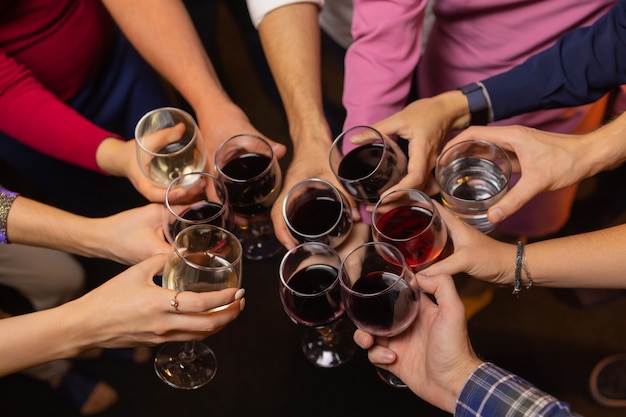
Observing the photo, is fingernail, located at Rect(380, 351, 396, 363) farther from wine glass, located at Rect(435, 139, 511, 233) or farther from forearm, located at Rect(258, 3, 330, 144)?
forearm, located at Rect(258, 3, 330, 144)

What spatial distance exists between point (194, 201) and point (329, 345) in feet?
1.54

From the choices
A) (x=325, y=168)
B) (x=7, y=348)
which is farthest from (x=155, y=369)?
(x=325, y=168)

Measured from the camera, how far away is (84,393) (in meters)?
1.38

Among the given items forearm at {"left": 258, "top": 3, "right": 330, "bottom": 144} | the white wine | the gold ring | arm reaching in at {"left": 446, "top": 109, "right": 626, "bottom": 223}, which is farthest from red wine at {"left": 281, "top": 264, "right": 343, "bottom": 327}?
forearm at {"left": 258, "top": 3, "right": 330, "bottom": 144}

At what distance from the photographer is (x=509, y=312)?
4.55 ft

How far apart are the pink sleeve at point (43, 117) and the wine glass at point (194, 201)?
1.53 feet

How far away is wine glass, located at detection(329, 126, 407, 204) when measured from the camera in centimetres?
134

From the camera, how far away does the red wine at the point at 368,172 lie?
1.34 m

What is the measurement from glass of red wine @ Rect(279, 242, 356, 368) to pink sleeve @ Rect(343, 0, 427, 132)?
0.51 meters

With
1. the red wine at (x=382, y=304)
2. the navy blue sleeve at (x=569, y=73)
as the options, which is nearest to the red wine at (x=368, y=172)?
the red wine at (x=382, y=304)

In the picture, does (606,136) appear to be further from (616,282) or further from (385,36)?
(385,36)

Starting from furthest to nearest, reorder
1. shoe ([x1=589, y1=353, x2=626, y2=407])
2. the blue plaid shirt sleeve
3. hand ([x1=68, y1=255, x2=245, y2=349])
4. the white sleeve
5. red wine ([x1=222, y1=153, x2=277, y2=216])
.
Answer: the white sleeve < red wine ([x1=222, y1=153, x2=277, y2=216]) < shoe ([x1=589, y1=353, x2=626, y2=407]) < hand ([x1=68, y1=255, x2=245, y2=349]) < the blue plaid shirt sleeve

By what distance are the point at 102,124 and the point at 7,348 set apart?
0.86 metres

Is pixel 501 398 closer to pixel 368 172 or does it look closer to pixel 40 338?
pixel 368 172
